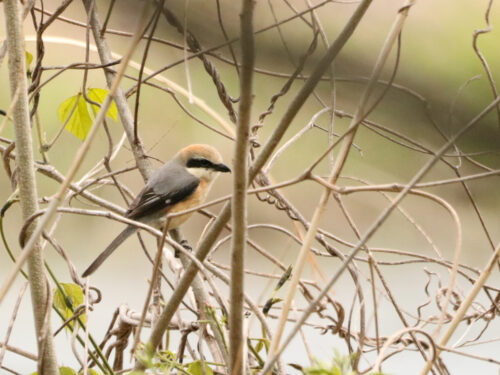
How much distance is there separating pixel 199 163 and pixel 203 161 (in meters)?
0.02

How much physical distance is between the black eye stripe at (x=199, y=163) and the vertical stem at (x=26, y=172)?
1793mm

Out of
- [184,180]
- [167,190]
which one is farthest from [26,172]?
[184,180]

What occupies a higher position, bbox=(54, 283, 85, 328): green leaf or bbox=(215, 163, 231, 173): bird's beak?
bbox=(215, 163, 231, 173): bird's beak

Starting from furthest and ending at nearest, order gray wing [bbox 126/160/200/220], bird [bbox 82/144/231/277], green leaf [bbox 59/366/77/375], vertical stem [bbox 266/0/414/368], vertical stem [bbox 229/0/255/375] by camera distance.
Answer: bird [bbox 82/144/231/277]
gray wing [bbox 126/160/200/220]
green leaf [bbox 59/366/77/375]
vertical stem [bbox 266/0/414/368]
vertical stem [bbox 229/0/255/375]

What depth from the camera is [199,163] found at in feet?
8.89

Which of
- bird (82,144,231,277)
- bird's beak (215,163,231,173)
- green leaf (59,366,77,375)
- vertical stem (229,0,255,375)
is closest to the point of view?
vertical stem (229,0,255,375)

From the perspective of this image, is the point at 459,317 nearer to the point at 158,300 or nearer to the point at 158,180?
the point at 158,300

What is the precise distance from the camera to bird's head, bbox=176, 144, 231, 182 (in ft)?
8.80

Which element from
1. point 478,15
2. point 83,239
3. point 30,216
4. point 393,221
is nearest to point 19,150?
point 30,216

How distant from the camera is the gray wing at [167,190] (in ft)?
7.95

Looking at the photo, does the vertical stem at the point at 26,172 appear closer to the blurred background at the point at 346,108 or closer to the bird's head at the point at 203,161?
the blurred background at the point at 346,108

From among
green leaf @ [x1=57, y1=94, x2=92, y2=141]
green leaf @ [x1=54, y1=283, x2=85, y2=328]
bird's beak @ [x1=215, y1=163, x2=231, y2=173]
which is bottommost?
green leaf @ [x1=54, y1=283, x2=85, y2=328]

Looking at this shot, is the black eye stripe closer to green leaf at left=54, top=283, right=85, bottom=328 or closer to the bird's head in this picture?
the bird's head

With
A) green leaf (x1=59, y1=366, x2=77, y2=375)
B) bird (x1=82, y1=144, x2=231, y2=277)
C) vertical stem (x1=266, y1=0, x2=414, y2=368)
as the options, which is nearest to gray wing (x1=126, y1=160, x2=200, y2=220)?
bird (x1=82, y1=144, x2=231, y2=277)
